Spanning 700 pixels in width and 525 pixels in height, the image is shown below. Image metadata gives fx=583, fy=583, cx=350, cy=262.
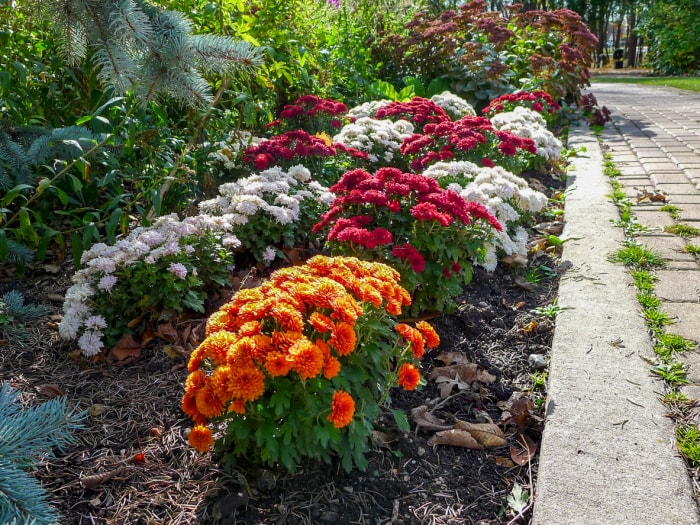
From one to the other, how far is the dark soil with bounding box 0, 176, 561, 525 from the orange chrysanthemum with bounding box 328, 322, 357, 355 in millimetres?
493

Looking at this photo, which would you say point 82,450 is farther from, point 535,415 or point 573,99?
point 573,99

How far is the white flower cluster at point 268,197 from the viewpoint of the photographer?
3164mm

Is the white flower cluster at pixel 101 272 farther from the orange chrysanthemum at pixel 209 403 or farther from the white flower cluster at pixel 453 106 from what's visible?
the white flower cluster at pixel 453 106

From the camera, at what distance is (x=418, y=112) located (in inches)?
198

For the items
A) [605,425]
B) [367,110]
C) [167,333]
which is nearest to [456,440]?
[605,425]

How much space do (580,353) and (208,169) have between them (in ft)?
9.03

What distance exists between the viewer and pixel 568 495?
1.83 meters

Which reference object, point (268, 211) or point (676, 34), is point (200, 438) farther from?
point (676, 34)

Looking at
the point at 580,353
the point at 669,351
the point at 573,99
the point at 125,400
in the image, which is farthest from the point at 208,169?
the point at 573,99

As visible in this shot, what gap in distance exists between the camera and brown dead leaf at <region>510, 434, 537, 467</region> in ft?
6.91

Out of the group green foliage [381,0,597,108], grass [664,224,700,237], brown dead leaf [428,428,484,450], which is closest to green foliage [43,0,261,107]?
brown dead leaf [428,428,484,450]

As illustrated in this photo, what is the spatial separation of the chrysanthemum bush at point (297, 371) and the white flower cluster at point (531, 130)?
374 cm

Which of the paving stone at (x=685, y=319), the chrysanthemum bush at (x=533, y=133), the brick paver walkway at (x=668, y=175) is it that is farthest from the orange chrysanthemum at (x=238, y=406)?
the chrysanthemum bush at (x=533, y=133)

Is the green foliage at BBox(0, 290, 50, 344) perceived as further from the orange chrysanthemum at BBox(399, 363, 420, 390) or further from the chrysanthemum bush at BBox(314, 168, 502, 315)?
the orange chrysanthemum at BBox(399, 363, 420, 390)
